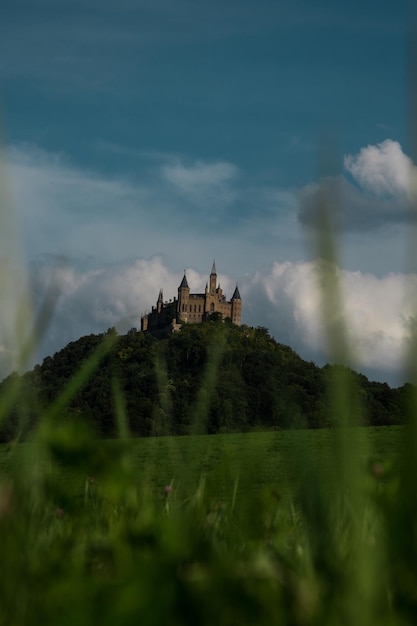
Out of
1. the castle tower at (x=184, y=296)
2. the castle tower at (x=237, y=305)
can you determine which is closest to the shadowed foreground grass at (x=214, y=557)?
the castle tower at (x=184, y=296)

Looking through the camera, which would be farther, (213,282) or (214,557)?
(213,282)

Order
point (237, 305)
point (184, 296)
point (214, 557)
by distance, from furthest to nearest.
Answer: point (237, 305) < point (184, 296) < point (214, 557)

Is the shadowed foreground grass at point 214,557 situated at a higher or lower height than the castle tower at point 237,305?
lower

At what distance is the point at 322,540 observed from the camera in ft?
2.40

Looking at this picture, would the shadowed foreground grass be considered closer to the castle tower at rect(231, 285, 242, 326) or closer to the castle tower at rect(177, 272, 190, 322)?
the castle tower at rect(177, 272, 190, 322)

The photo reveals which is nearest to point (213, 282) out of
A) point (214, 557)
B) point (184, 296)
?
point (184, 296)

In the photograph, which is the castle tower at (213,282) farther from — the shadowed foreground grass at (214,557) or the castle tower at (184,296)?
the shadowed foreground grass at (214,557)

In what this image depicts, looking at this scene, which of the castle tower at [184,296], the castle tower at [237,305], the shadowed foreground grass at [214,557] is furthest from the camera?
the castle tower at [237,305]

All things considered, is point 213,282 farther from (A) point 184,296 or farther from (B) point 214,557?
(B) point 214,557

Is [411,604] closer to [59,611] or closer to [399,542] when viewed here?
[399,542]

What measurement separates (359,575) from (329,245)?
0.28m

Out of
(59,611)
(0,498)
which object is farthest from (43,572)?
(59,611)

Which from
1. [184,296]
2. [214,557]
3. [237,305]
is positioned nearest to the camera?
[214,557]

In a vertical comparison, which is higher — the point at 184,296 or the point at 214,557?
the point at 184,296
